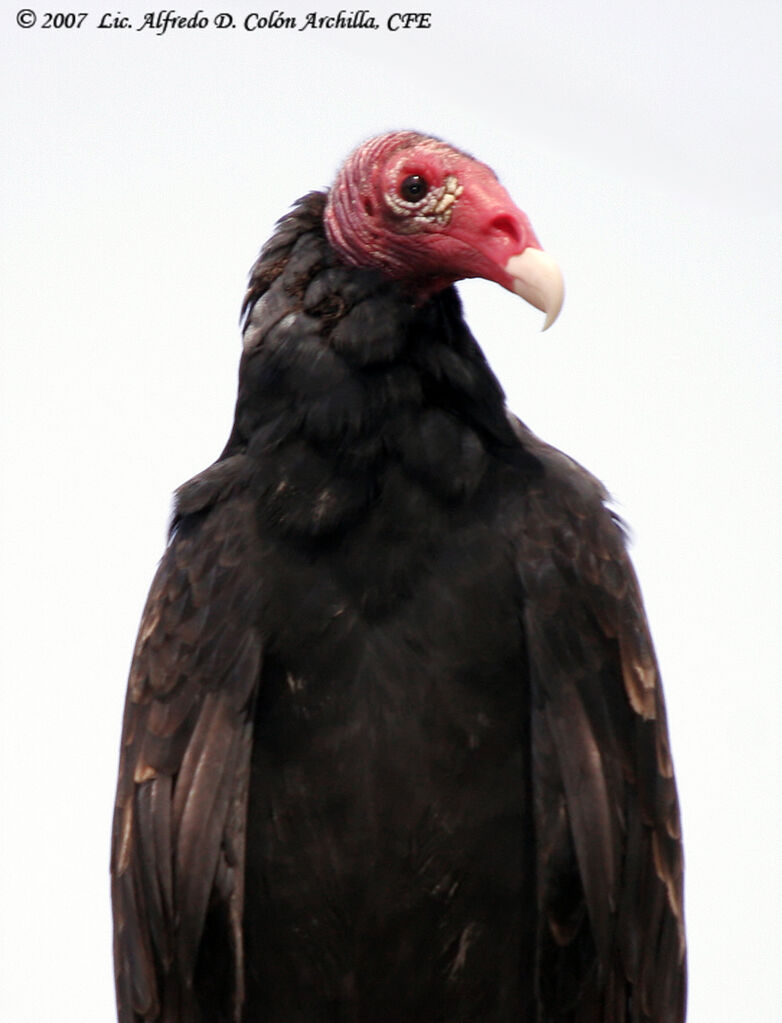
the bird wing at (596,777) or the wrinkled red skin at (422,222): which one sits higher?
the wrinkled red skin at (422,222)

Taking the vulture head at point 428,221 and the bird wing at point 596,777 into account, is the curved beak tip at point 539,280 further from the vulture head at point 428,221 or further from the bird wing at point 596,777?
the bird wing at point 596,777

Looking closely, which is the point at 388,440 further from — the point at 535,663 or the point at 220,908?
the point at 220,908

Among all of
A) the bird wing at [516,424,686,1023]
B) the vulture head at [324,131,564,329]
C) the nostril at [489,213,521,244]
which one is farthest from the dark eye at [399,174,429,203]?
the bird wing at [516,424,686,1023]

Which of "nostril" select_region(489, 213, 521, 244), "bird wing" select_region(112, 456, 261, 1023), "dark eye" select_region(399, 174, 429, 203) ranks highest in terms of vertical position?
"dark eye" select_region(399, 174, 429, 203)

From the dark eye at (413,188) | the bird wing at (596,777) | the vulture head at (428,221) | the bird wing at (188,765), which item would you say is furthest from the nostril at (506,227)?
the bird wing at (188,765)

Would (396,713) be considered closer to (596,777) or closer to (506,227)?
(596,777)

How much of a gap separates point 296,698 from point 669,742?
976mm

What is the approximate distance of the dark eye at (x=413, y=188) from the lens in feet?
13.0

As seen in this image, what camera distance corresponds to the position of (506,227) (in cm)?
378

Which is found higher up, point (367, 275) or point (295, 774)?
point (367, 275)

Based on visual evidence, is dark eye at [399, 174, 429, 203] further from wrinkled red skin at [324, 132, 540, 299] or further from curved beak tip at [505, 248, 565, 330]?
curved beak tip at [505, 248, 565, 330]

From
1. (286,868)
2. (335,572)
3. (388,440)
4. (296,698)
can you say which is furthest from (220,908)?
(388,440)

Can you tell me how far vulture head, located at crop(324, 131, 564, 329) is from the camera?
3762mm

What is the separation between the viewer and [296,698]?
12.6ft
